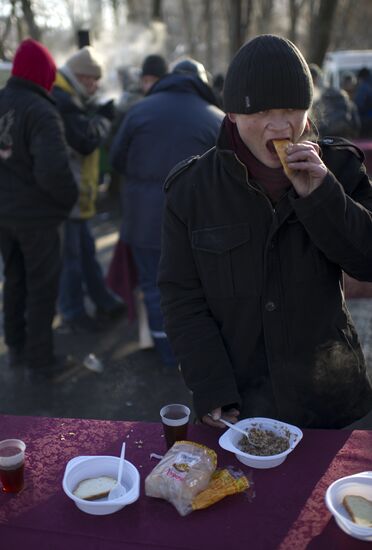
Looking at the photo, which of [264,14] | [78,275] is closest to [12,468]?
[78,275]

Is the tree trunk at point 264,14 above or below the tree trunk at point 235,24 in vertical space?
below

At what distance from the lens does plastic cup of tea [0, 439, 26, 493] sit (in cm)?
160

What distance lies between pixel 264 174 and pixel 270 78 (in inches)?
11.7

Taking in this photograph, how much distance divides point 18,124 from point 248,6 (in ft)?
45.5

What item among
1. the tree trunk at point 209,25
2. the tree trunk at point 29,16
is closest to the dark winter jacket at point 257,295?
the tree trunk at point 29,16

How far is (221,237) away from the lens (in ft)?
6.26

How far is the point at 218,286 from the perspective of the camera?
1.96 m

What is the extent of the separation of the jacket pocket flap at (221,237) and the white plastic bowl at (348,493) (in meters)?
0.77

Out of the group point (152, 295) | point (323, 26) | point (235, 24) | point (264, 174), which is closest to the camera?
point (264, 174)

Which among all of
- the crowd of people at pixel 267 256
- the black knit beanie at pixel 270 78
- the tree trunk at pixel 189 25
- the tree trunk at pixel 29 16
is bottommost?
the tree trunk at pixel 189 25

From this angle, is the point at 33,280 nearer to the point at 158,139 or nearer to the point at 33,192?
the point at 33,192

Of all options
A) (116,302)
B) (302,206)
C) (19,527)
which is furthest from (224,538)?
(116,302)

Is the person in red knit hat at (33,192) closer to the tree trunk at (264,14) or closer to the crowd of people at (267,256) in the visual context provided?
the crowd of people at (267,256)

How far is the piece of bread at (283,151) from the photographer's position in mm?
1675
